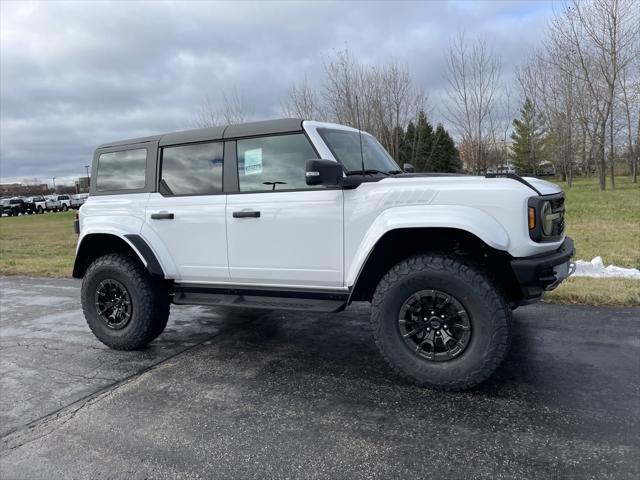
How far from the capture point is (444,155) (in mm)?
31953

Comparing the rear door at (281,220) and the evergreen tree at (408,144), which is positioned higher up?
the evergreen tree at (408,144)

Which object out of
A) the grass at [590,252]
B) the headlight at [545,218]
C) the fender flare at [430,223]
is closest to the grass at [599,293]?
the grass at [590,252]

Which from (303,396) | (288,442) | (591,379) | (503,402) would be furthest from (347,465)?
(591,379)

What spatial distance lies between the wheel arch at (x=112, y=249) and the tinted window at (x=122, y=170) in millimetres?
497

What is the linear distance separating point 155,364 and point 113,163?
2041 millimetres

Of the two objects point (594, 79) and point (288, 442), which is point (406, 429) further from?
point (594, 79)

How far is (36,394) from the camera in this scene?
3.77 metres

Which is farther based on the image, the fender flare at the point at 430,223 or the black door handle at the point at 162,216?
the black door handle at the point at 162,216

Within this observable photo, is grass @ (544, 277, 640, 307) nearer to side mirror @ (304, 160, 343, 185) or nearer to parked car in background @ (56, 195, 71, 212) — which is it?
side mirror @ (304, 160, 343, 185)

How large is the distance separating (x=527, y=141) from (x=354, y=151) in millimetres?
45080

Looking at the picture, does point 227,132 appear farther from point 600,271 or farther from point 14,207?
point 14,207

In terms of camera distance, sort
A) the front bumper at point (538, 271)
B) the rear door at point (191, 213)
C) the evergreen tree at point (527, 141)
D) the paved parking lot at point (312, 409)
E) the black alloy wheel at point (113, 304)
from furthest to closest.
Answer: the evergreen tree at point (527, 141) → the black alloy wheel at point (113, 304) → the rear door at point (191, 213) → the front bumper at point (538, 271) → the paved parking lot at point (312, 409)

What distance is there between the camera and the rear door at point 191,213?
4309 mm

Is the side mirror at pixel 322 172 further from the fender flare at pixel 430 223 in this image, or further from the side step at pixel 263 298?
the side step at pixel 263 298
